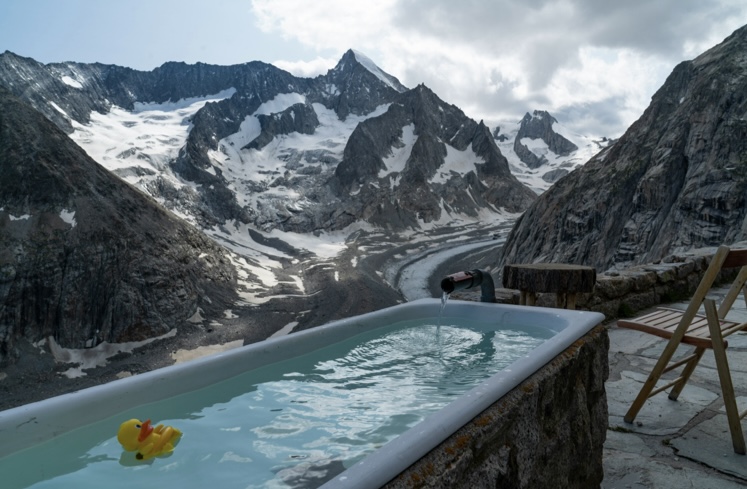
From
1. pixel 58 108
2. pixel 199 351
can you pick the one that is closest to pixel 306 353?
pixel 199 351

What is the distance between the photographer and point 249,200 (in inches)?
2995

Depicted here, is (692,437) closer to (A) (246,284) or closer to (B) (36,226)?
(B) (36,226)

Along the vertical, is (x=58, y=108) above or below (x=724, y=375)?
above

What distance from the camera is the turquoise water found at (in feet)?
6.41

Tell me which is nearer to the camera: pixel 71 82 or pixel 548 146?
pixel 71 82

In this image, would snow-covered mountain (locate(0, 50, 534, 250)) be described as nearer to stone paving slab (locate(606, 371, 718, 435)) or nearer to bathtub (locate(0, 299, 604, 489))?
bathtub (locate(0, 299, 604, 489))

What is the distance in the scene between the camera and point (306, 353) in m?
3.29

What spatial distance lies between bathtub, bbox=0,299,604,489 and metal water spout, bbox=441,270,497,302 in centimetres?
27

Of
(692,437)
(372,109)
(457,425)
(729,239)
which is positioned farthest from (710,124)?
(372,109)

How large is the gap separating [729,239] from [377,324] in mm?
19834

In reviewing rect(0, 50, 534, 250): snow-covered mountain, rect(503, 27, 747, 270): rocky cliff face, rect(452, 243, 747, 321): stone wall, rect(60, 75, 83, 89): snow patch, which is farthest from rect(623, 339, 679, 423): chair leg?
rect(60, 75, 83, 89): snow patch

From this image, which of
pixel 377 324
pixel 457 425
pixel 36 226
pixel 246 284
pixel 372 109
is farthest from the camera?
pixel 372 109

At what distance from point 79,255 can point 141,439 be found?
37.5m

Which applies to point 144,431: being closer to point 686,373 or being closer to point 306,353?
point 306,353
